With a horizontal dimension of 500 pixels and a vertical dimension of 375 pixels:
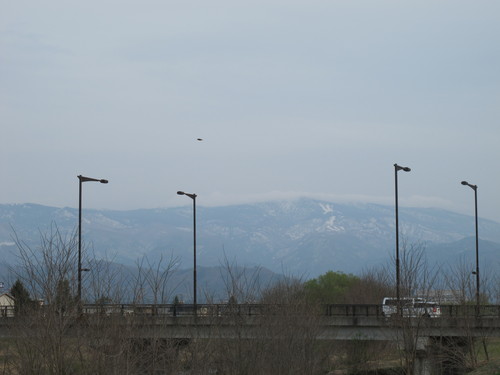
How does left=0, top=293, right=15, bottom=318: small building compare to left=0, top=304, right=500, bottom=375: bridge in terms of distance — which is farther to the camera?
left=0, top=293, right=15, bottom=318: small building

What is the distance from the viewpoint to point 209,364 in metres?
37.3

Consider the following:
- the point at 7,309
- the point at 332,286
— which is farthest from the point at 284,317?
the point at 332,286

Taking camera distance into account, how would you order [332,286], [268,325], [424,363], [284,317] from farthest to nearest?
[332,286] → [424,363] → [284,317] → [268,325]

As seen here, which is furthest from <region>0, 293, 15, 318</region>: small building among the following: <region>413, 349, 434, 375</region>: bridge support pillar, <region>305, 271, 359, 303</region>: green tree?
<region>305, 271, 359, 303</region>: green tree

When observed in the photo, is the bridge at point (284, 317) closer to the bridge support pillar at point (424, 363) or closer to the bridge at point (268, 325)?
the bridge at point (268, 325)

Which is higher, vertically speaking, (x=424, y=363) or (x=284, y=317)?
(x=284, y=317)

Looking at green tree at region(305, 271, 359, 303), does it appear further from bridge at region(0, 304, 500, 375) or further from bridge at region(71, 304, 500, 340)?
bridge at region(0, 304, 500, 375)

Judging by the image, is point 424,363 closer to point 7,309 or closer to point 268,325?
point 268,325

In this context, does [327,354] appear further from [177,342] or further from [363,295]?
[363,295]

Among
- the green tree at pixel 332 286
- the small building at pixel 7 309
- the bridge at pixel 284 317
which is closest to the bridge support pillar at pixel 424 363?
the bridge at pixel 284 317

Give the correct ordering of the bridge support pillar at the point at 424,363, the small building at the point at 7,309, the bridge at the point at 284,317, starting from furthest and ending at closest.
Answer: the bridge support pillar at the point at 424,363 < the small building at the point at 7,309 < the bridge at the point at 284,317

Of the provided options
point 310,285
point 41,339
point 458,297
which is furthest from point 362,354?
point 310,285

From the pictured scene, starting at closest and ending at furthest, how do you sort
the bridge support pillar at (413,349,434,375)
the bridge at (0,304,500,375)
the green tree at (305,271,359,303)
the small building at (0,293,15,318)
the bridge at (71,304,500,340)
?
the bridge at (0,304,500,375), the bridge at (71,304,500,340), the small building at (0,293,15,318), the bridge support pillar at (413,349,434,375), the green tree at (305,271,359,303)

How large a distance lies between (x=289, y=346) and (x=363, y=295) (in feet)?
176
